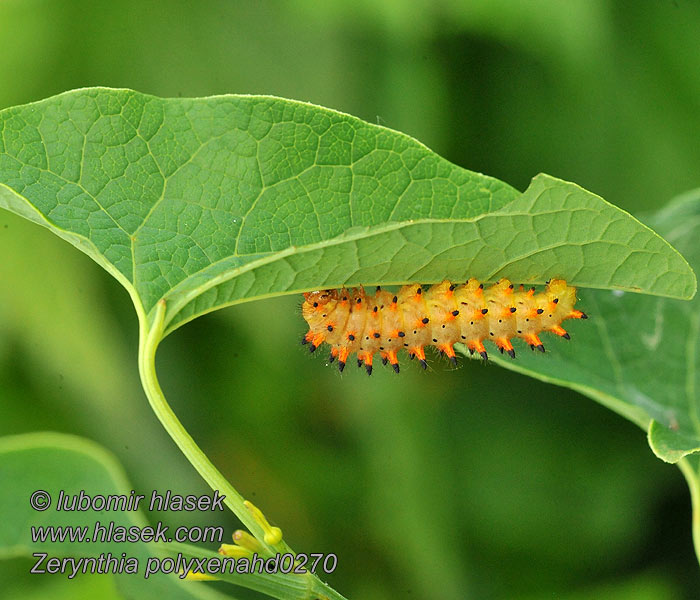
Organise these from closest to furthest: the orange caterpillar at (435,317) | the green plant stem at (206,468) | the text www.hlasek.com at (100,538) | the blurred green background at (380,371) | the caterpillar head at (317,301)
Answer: the green plant stem at (206,468)
the text www.hlasek.com at (100,538)
the orange caterpillar at (435,317)
the caterpillar head at (317,301)
the blurred green background at (380,371)

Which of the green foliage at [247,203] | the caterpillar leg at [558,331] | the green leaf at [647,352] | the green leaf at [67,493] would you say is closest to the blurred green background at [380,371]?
the green leaf at [647,352]

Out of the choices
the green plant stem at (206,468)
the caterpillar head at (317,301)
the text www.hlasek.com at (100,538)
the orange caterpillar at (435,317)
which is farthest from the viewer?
the caterpillar head at (317,301)

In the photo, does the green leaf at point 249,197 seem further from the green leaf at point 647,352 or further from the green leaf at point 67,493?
the green leaf at point 647,352

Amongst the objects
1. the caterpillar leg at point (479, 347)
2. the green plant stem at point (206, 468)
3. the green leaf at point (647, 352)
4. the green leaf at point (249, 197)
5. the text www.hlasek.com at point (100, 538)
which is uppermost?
the green leaf at point (249, 197)

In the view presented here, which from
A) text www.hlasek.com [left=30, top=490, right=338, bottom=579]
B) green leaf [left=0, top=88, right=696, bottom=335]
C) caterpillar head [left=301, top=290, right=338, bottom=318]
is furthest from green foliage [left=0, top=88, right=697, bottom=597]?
caterpillar head [left=301, top=290, right=338, bottom=318]

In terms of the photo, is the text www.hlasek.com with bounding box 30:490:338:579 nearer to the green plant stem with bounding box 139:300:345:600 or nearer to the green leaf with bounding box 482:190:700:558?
the green plant stem with bounding box 139:300:345:600

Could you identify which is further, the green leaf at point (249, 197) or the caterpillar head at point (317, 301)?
the caterpillar head at point (317, 301)

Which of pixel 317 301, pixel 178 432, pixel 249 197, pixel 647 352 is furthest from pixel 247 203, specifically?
pixel 647 352

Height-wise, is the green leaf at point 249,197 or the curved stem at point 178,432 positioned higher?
the green leaf at point 249,197
